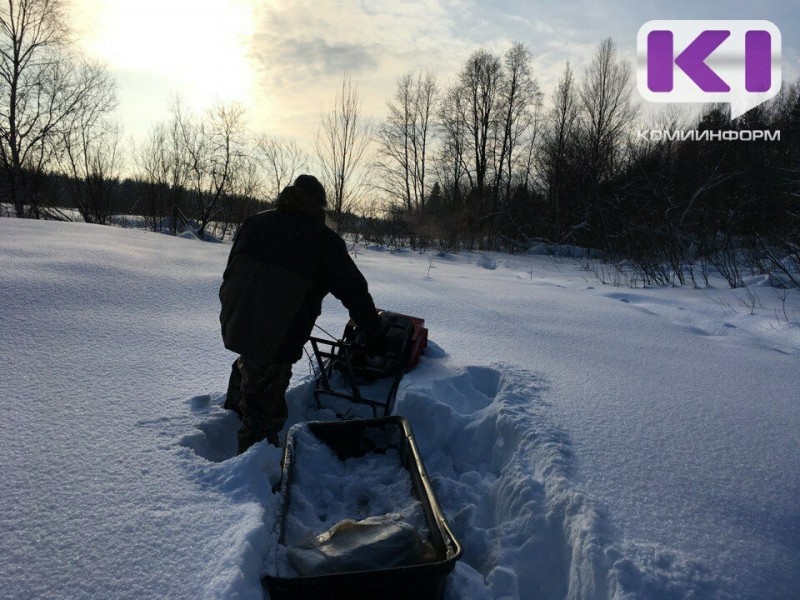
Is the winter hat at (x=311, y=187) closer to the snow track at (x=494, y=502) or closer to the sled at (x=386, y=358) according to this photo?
the sled at (x=386, y=358)

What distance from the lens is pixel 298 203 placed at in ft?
7.78

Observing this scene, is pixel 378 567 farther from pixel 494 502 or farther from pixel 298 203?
pixel 298 203

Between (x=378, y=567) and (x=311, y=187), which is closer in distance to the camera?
(x=378, y=567)

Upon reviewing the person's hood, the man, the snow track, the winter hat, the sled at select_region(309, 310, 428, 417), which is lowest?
the snow track

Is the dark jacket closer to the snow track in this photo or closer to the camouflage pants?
the camouflage pants

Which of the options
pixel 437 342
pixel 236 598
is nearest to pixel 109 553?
pixel 236 598

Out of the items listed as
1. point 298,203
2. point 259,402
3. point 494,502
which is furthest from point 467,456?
point 298,203

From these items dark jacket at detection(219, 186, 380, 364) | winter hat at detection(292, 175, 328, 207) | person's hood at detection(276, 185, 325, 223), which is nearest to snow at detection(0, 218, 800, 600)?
dark jacket at detection(219, 186, 380, 364)

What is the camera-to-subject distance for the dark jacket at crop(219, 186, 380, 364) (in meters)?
2.30

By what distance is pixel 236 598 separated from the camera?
126 centimetres

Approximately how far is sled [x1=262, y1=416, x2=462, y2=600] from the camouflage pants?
247 millimetres

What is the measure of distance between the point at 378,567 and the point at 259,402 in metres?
1.22

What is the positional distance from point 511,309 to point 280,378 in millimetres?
3405

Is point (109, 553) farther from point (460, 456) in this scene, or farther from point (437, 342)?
point (437, 342)
